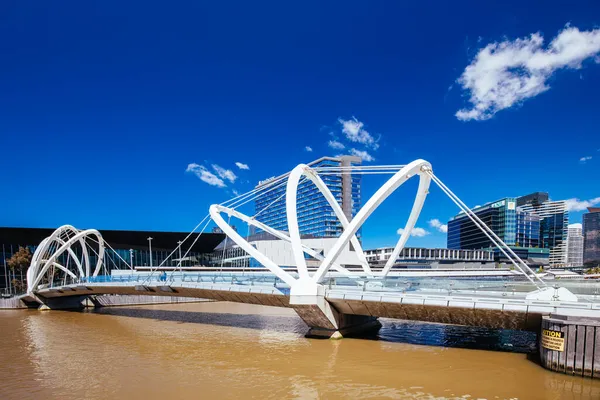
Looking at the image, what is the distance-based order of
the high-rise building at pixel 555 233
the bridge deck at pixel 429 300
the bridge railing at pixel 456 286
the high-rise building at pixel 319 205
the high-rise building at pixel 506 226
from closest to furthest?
the bridge deck at pixel 429 300, the bridge railing at pixel 456 286, the high-rise building at pixel 319 205, the high-rise building at pixel 506 226, the high-rise building at pixel 555 233

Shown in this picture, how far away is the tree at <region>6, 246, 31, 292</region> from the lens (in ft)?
173

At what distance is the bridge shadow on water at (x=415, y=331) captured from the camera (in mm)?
20622

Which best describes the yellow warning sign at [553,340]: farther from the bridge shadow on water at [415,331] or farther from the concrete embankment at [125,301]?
the concrete embankment at [125,301]

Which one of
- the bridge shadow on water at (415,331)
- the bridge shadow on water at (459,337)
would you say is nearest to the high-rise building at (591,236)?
the bridge shadow on water at (415,331)

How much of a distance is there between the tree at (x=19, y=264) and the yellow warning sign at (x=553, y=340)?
55.5 metres

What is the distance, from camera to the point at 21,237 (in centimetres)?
5988

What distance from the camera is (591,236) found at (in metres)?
170

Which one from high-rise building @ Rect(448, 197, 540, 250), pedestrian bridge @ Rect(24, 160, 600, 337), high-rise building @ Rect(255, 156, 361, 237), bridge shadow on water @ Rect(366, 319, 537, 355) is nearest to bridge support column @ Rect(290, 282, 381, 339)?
pedestrian bridge @ Rect(24, 160, 600, 337)

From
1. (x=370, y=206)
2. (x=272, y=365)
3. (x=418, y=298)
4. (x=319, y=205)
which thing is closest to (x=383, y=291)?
(x=418, y=298)

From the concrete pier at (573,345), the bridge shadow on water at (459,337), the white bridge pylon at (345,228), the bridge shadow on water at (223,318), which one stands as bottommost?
the bridge shadow on water at (223,318)

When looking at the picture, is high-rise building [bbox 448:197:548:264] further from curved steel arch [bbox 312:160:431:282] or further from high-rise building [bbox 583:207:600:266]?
curved steel arch [bbox 312:160:431:282]

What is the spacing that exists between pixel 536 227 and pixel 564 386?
167 meters

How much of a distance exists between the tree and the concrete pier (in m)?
55.7

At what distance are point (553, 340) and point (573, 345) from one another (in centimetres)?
61
